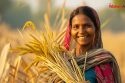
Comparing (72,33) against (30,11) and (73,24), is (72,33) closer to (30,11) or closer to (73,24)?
(73,24)

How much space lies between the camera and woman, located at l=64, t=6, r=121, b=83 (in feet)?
8.84

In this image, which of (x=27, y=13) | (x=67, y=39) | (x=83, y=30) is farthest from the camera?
(x=27, y=13)

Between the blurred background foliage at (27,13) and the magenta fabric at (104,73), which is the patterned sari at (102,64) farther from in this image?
the blurred background foliage at (27,13)

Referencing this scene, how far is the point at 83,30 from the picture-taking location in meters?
2.70

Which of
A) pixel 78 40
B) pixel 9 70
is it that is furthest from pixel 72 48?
pixel 9 70

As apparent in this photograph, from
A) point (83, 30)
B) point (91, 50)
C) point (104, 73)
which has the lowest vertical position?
point (104, 73)

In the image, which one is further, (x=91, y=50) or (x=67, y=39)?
(x=67, y=39)

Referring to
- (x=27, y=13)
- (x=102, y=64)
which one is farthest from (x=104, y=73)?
(x=27, y=13)

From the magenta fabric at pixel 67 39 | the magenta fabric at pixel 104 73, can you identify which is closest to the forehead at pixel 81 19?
the magenta fabric at pixel 67 39

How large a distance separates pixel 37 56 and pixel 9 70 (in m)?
0.53

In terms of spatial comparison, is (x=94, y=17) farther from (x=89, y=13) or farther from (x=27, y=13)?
(x=27, y=13)

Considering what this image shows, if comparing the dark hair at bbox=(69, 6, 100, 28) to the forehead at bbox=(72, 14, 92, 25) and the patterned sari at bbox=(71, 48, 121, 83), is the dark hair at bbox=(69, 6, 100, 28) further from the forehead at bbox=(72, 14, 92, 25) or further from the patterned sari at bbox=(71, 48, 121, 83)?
the patterned sari at bbox=(71, 48, 121, 83)

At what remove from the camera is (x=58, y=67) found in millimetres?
2684

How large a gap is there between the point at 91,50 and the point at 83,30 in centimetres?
12
